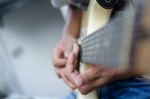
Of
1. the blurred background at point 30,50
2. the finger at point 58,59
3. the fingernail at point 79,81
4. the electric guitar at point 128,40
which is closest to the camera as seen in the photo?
the electric guitar at point 128,40

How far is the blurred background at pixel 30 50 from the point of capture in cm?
144

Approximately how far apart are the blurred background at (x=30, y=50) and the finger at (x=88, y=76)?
81cm

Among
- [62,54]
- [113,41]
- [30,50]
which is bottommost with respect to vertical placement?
[30,50]

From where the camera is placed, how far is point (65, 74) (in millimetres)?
724

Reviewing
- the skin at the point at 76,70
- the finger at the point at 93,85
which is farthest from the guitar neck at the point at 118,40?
the finger at the point at 93,85

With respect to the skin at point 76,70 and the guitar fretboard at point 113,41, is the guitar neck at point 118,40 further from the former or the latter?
the skin at point 76,70

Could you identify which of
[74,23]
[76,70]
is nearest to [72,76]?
[76,70]

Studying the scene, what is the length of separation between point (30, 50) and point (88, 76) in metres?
0.92

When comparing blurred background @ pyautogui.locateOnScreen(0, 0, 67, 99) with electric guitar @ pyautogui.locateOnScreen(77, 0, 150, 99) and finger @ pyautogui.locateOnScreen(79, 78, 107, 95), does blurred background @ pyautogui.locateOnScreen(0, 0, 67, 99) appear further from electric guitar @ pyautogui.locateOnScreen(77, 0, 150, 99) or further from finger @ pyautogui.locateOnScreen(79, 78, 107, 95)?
electric guitar @ pyautogui.locateOnScreen(77, 0, 150, 99)

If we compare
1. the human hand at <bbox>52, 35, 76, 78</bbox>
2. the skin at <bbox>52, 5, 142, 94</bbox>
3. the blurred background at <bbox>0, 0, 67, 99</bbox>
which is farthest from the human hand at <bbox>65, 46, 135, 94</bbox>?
the blurred background at <bbox>0, 0, 67, 99</bbox>

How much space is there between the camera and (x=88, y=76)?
2.07ft

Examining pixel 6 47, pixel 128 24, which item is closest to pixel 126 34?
pixel 128 24

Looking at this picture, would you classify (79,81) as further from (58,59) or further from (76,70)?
(58,59)

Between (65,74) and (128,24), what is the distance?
42cm
